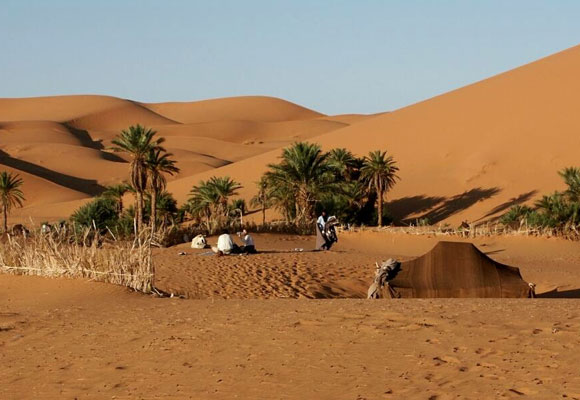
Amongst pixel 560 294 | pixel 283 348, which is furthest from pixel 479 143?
pixel 283 348

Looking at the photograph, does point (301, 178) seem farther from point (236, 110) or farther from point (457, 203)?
point (236, 110)

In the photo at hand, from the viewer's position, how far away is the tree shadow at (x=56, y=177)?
7981cm

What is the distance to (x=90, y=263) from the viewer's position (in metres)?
14.2

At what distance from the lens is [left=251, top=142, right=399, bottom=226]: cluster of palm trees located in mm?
32906

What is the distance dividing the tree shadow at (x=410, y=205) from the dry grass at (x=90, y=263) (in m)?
28.5

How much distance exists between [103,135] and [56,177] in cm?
5139

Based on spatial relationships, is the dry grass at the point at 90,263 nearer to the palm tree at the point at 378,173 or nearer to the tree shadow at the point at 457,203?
the palm tree at the point at 378,173

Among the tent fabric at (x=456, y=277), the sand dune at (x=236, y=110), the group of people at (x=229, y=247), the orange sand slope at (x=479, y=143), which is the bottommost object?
the tent fabric at (x=456, y=277)

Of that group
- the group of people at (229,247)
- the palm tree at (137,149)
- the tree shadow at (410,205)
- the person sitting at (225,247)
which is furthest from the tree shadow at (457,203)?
the person sitting at (225,247)

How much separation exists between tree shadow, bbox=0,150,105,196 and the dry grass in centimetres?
6346

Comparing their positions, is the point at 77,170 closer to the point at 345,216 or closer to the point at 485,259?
the point at 345,216

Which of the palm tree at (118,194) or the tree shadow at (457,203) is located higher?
the palm tree at (118,194)

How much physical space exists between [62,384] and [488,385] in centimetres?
360

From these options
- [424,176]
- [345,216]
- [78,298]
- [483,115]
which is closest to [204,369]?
[78,298]
